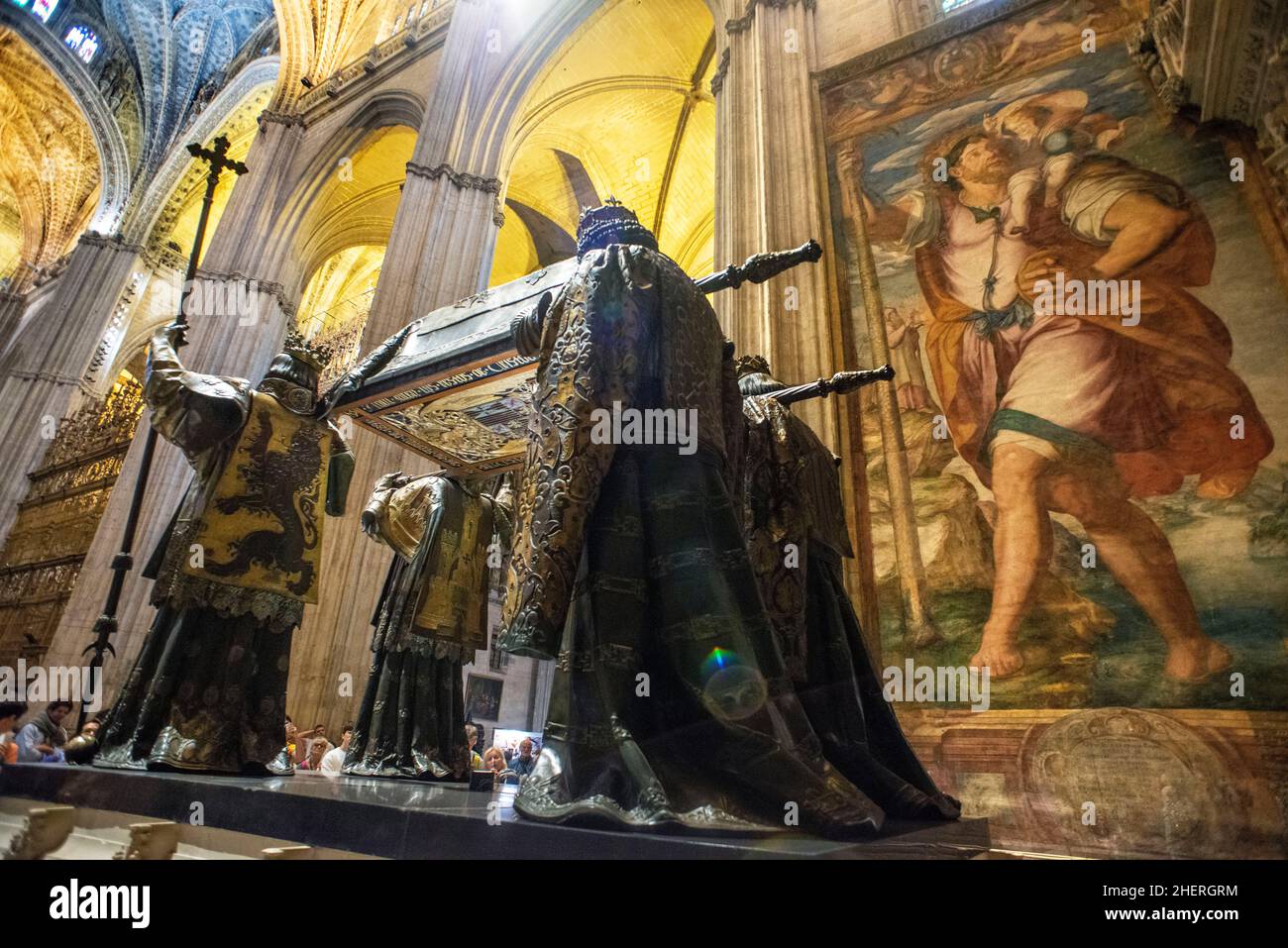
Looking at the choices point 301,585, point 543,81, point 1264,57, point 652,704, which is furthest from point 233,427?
point 543,81

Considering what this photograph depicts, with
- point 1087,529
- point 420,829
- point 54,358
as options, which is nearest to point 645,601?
point 420,829

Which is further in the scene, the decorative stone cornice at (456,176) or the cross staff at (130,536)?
the decorative stone cornice at (456,176)

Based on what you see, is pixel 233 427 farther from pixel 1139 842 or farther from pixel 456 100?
pixel 456 100

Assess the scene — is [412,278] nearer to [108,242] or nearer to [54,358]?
[54,358]

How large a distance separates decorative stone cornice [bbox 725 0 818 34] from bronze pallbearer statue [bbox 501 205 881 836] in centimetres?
700

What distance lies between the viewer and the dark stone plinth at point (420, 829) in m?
0.91

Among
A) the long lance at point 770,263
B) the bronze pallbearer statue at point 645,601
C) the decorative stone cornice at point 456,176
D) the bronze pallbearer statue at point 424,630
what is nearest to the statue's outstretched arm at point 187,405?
the bronze pallbearer statue at point 424,630

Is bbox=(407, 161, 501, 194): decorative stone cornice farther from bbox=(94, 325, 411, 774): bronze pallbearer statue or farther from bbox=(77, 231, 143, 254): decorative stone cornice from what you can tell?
bbox=(77, 231, 143, 254): decorative stone cornice

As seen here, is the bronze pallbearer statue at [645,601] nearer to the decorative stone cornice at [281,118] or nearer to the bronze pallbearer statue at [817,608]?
the bronze pallbearer statue at [817,608]

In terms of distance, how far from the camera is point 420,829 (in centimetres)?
115

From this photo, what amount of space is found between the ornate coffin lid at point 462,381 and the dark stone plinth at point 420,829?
1.49 metres

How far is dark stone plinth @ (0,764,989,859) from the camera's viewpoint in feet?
2.99

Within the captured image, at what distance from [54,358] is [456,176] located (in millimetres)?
11071

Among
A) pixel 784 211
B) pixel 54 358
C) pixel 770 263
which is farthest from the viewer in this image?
pixel 54 358
